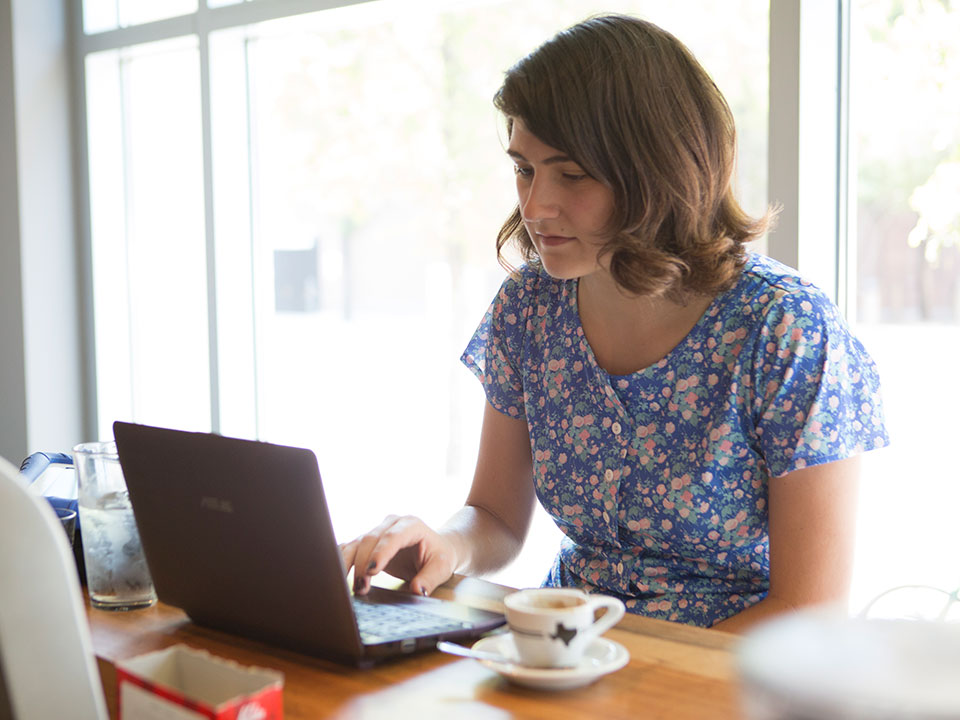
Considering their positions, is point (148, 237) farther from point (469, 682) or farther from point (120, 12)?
point (469, 682)

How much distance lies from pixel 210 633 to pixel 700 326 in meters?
0.73

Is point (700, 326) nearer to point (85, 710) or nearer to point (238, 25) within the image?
point (85, 710)

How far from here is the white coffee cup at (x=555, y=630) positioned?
85 centimetres

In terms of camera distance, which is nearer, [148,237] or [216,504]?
[216,504]

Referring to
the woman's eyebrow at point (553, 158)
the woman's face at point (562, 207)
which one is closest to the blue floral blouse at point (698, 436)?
the woman's face at point (562, 207)

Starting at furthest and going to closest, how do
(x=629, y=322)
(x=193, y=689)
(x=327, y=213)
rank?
(x=327, y=213), (x=629, y=322), (x=193, y=689)

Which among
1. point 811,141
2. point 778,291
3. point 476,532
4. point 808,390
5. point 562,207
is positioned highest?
point 811,141

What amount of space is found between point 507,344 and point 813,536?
0.57 m

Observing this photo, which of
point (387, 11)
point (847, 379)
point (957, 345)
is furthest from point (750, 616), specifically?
point (387, 11)

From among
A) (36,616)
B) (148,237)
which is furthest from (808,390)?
(148,237)

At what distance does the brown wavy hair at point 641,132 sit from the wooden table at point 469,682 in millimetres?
524

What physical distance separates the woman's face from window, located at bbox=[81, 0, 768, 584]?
39 cm

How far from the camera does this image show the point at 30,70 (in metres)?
3.06

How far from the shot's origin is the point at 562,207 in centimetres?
139
